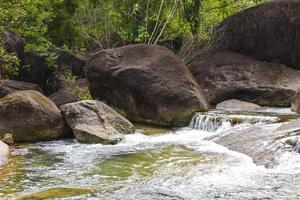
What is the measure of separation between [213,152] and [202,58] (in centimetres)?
1071

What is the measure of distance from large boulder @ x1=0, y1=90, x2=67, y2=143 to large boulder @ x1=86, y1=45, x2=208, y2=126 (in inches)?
130

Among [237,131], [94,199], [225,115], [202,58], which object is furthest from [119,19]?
[94,199]

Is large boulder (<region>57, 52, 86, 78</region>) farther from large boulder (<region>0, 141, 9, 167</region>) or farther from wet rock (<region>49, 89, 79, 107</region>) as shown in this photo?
large boulder (<region>0, 141, 9, 167</region>)

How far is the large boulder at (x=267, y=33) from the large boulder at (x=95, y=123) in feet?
28.4

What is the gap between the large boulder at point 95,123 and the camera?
13.3 m

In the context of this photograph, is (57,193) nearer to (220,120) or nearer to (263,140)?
(263,140)

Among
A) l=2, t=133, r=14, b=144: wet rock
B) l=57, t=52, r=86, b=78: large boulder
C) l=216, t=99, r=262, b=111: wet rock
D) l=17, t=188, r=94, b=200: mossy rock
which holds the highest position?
l=57, t=52, r=86, b=78: large boulder

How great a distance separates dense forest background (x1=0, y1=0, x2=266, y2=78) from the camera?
851 inches

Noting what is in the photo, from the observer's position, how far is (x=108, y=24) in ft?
73.7

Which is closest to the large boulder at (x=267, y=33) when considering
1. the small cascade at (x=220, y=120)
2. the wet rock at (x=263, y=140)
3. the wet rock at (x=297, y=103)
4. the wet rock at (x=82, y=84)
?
the wet rock at (x=297, y=103)

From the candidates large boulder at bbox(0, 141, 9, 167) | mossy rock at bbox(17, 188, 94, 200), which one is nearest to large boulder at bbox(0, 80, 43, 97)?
large boulder at bbox(0, 141, 9, 167)

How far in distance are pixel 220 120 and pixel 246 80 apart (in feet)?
15.6

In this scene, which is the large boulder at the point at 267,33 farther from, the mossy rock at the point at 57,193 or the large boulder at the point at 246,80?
the mossy rock at the point at 57,193

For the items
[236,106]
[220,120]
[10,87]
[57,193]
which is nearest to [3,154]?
[57,193]
